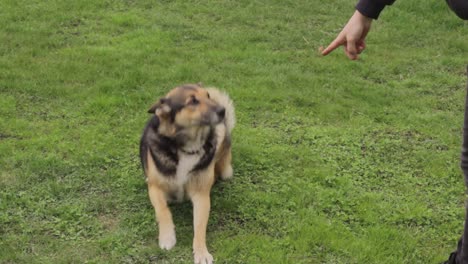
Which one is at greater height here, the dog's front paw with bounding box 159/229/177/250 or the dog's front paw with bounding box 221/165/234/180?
the dog's front paw with bounding box 221/165/234/180

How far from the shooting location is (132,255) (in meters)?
3.68

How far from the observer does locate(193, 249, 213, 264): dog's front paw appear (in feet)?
11.7

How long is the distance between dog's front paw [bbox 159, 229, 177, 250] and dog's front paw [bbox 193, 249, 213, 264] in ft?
0.63

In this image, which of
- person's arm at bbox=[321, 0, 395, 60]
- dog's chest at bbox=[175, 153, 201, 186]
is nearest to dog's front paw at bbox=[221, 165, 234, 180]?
dog's chest at bbox=[175, 153, 201, 186]

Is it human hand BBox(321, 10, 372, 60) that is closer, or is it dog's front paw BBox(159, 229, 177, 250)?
human hand BBox(321, 10, 372, 60)

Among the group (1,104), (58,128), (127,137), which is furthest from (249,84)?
(1,104)

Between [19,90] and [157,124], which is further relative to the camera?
[19,90]

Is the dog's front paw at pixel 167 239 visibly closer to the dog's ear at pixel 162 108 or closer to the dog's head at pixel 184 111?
the dog's head at pixel 184 111

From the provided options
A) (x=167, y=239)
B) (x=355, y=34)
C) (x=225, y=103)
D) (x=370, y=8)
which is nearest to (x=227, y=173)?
(x=225, y=103)

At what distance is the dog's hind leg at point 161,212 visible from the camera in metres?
3.74

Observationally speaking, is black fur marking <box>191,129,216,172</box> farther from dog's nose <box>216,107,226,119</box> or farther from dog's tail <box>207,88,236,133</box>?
dog's tail <box>207,88,236,133</box>

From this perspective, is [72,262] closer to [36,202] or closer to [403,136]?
[36,202]

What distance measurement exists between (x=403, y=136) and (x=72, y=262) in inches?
130

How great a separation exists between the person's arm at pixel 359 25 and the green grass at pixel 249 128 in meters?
1.55
